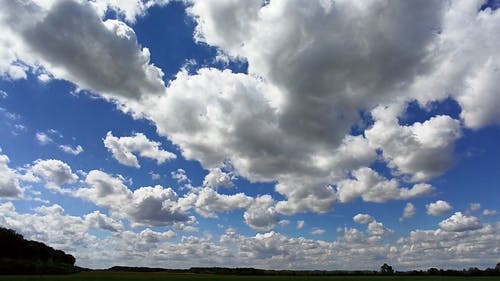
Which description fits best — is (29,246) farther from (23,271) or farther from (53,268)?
(23,271)

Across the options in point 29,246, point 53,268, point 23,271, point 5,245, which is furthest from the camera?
point 29,246

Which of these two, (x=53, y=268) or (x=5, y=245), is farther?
(x=5, y=245)

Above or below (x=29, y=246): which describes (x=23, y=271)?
below

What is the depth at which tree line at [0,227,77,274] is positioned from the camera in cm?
13614

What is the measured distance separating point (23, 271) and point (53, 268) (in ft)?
60.1

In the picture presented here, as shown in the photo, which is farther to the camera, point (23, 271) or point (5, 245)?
point (5, 245)

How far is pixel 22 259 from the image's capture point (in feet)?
551

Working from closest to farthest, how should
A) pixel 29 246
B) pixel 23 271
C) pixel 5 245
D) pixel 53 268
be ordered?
pixel 23 271 < pixel 53 268 < pixel 5 245 < pixel 29 246

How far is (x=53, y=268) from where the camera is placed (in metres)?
153

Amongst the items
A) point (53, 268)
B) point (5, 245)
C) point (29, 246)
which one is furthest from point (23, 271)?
point (29, 246)

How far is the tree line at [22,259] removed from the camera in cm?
13614

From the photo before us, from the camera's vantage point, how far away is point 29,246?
193 meters

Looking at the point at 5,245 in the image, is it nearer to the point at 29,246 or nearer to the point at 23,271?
the point at 29,246

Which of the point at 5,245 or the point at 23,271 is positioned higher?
the point at 5,245
